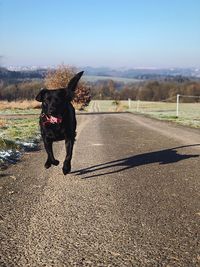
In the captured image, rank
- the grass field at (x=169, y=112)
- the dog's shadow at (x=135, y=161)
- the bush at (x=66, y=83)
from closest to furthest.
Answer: the dog's shadow at (x=135, y=161) → the grass field at (x=169, y=112) → the bush at (x=66, y=83)

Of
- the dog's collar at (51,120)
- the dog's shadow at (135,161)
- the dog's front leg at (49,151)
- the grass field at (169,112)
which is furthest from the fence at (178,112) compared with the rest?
the dog's collar at (51,120)

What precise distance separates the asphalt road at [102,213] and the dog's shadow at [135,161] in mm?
18

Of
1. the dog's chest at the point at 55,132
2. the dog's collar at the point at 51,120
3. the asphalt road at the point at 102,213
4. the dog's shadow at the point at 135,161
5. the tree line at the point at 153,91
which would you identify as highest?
the dog's collar at the point at 51,120

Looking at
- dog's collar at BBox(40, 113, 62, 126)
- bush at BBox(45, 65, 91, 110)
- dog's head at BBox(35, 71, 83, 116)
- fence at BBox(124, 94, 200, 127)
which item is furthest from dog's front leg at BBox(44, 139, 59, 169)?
bush at BBox(45, 65, 91, 110)

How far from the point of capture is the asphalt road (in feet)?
11.2

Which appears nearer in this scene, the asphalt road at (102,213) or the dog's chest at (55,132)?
the asphalt road at (102,213)

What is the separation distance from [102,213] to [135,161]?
Result: 12.2 ft

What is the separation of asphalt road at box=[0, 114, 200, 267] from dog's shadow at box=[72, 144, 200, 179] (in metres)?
0.02

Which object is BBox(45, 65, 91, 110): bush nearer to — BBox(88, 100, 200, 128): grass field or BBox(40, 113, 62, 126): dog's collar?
BBox(88, 100, 200, 128): grass field

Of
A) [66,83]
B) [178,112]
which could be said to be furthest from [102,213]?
[66,83]

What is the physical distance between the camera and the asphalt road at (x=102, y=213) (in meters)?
3.42

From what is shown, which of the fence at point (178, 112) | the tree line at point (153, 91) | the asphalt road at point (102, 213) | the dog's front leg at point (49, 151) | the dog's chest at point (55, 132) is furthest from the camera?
the tree line at point (153, 91)

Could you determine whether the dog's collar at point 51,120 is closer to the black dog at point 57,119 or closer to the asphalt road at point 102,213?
the black dog at point 57,119

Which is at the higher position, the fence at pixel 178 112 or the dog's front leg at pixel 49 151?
Result: the dog's front leg at pixel 49 151
